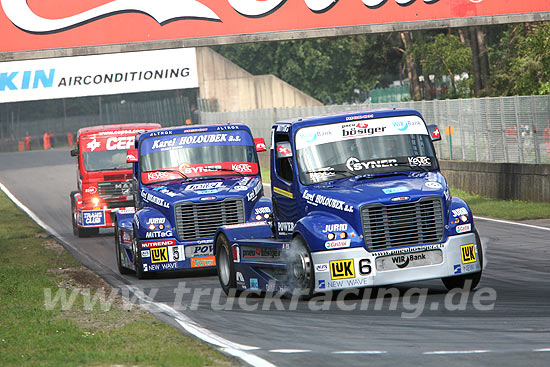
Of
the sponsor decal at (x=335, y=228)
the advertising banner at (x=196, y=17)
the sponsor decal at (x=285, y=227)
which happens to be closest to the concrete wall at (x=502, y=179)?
the advertising banner at (x=196, y=17)

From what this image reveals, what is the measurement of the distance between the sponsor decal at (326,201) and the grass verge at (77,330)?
226cm

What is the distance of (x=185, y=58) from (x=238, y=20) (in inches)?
1834

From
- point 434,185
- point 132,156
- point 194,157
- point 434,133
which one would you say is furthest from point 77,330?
point 132,156

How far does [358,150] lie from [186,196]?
414 cm

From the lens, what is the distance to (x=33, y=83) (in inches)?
2709

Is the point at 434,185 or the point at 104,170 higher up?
the point at 434,185

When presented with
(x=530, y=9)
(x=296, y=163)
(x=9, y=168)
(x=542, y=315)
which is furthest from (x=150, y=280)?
(x=9, y=168)

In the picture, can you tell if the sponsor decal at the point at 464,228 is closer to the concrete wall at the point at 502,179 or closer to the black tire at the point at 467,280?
the black tire at the point at 467,280

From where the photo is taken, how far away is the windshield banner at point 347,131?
491 inches

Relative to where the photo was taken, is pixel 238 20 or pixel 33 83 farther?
pixel 33 83

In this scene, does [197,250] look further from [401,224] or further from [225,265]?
[401,224]

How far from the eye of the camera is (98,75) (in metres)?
69.9

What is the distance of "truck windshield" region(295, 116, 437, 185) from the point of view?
12.3m

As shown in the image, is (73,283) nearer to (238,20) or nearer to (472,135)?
(238,20)
